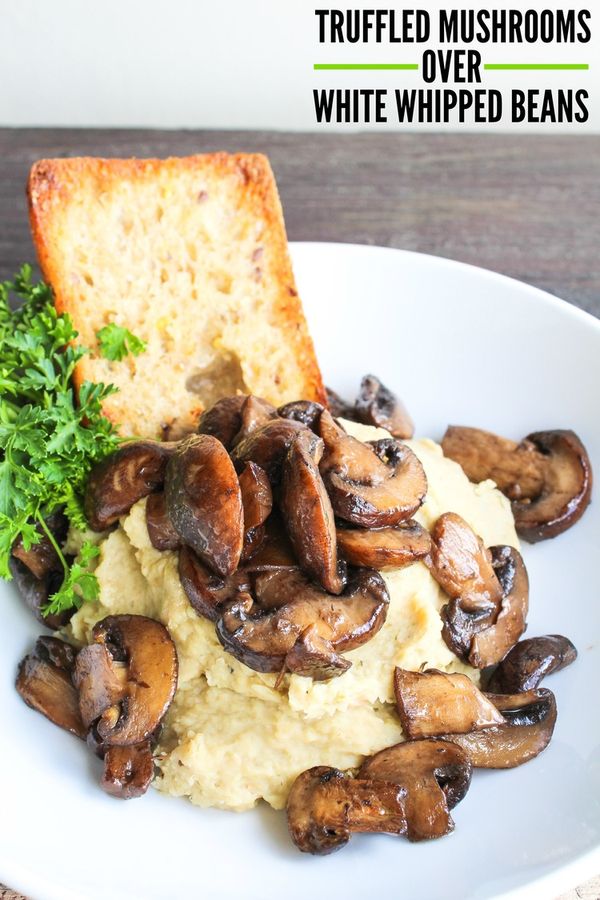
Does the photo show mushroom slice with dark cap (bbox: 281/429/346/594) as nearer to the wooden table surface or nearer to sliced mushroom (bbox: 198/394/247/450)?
sliced mushroom (bbox: 198/394/247/450)

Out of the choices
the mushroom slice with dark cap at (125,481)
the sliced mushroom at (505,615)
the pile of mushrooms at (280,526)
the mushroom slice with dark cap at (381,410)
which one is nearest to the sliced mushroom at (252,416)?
the pile of mushrooms at (280,526)

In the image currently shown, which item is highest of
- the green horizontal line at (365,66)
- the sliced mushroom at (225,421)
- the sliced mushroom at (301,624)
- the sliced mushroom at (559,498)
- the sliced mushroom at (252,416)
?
the green horizontal line at (365,66)

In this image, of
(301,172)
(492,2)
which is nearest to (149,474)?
(301,172)

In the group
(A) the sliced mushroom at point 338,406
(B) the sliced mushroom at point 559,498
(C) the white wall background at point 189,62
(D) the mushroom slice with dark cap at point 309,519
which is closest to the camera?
(D) the mushroom slice with dark cap at point 309,519

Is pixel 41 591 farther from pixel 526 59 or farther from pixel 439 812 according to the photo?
pixel 526 59

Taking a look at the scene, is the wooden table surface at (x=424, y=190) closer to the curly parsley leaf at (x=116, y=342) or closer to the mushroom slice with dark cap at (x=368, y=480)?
the curly parsley leaf at (x=116, y=342)

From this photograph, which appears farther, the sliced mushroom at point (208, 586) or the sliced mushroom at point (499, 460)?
the sliced mushroom at point (499, 460)

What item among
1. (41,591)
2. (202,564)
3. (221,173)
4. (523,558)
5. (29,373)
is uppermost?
(221,173)
